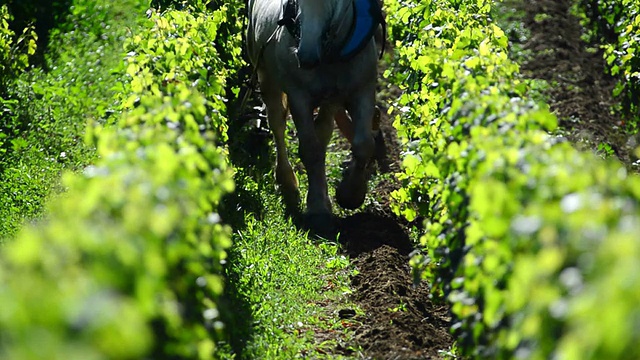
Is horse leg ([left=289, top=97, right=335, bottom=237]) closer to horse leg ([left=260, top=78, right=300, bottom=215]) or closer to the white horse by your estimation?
Result: the white horse

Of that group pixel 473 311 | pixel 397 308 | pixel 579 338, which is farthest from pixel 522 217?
pixel 397 308

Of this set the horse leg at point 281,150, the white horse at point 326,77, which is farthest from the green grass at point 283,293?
the white horse at point 326,77

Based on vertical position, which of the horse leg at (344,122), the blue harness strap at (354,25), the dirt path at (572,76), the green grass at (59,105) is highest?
the dirt path at (572,76)

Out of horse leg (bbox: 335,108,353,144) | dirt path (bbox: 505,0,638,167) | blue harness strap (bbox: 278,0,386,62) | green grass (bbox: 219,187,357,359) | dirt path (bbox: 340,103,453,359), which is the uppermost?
dirt path (bbox: 505,0,638,167)

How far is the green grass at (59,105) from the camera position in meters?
10.3

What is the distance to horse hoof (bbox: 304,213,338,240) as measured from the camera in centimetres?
944

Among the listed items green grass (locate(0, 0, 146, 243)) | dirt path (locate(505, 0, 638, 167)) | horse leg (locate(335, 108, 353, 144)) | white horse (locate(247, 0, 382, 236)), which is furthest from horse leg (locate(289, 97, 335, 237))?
dirt path (locate(505, 0, 638, 167))

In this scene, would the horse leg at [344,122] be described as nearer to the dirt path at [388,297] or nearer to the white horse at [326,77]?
the white horse at [326,77]

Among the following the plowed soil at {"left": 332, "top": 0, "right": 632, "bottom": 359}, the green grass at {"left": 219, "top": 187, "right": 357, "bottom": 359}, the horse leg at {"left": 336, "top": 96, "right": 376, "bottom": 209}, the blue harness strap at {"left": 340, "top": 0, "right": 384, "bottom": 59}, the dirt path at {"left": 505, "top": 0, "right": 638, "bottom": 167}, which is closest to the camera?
the green grass at {"left": 219, "top": 187, "right": 357, "bottom": 359}

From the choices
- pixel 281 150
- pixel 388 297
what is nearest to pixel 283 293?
pixel 388 297

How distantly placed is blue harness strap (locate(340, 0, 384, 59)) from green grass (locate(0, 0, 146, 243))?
1.96 m

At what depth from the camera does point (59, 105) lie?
532 inches

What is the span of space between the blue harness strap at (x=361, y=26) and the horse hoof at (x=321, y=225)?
4.44 feet

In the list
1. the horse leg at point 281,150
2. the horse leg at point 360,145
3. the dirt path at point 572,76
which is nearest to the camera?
the horse leg at point 360,145
